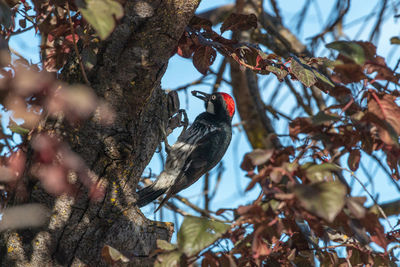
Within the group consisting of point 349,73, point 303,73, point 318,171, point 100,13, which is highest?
point 303,73

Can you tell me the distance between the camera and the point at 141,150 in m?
2.08

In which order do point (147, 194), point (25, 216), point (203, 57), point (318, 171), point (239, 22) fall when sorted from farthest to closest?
point (147, 194), point (203, 57), point (239, 22), point (25, 216), point (318, 171)

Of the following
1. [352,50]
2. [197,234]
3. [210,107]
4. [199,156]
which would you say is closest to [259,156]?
[197,234]

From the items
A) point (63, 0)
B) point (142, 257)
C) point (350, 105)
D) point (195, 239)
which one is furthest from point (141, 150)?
point (350, 105)

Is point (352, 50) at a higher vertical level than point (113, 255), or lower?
higher

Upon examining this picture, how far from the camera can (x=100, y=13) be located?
1040 mm

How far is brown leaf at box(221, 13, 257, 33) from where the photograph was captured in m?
2.02

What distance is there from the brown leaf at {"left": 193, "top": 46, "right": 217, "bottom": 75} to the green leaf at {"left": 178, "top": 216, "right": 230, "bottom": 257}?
1081mm

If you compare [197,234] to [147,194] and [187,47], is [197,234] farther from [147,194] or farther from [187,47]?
[147,194]

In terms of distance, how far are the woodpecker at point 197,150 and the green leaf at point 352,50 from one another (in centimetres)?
193

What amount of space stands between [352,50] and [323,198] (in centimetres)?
42

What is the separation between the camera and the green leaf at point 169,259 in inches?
46.9

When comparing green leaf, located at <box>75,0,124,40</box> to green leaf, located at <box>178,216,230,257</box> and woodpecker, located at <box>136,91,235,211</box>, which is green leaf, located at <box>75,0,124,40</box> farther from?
woodpecker, located at <box>136,91,235,211</box>

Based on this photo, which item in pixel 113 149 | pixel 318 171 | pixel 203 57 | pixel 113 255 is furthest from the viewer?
pixel 203 57
